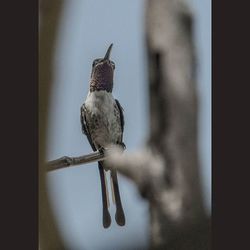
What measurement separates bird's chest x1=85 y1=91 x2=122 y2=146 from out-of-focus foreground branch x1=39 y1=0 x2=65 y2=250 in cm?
18

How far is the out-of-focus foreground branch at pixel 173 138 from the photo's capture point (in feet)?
11.1

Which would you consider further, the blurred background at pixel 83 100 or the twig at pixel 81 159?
the twig at pixel 81 159

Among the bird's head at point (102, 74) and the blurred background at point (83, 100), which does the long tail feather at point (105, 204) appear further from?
the bird's head at point (102, 74)

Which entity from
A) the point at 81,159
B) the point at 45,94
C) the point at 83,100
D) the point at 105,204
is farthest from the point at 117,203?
the point at 45,94

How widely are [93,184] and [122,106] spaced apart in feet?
0.82

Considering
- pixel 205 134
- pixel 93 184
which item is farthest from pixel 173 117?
pixel 93 184

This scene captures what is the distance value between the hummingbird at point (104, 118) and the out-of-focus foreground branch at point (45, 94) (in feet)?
0.53

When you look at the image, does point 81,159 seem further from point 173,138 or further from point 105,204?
point 173,138

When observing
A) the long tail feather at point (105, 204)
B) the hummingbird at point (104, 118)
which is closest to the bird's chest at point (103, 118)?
the hummingbird at point (104, 118)

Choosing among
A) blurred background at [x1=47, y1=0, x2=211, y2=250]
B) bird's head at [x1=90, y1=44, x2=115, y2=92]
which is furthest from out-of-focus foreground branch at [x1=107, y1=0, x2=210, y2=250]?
bird's head at [x1=90, y1=44, x2=115, y2=92]

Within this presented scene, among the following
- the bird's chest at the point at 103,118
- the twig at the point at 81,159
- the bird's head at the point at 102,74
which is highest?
the bird's head at the point at 102,74

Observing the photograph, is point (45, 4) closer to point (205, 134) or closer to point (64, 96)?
point (64, 96)

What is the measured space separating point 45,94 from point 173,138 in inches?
18.8

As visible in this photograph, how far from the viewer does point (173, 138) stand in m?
3.39
